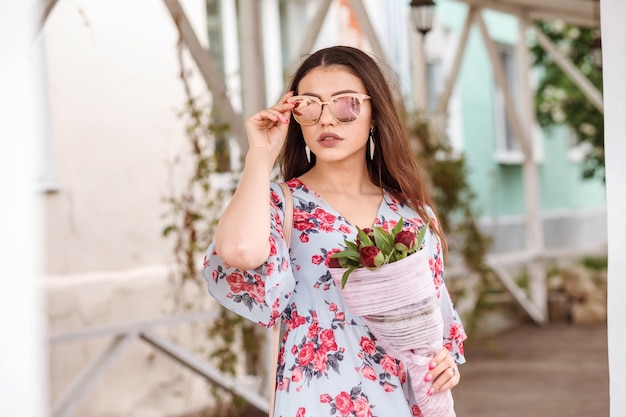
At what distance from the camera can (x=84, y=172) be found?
231 inches

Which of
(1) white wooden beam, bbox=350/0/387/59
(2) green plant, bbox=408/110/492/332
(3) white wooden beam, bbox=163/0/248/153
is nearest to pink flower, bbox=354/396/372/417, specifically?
(3) white wooden beam, bbox=163/0/248/153

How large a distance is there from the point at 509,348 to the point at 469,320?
83 centimetres

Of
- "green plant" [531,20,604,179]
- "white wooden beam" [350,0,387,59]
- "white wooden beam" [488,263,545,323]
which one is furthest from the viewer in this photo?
"green plant" [531,20,604,179]

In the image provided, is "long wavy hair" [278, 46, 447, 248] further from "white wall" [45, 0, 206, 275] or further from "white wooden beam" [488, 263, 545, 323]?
"white wooden beam" [488, 263, 545, 323]

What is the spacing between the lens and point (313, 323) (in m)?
2.21

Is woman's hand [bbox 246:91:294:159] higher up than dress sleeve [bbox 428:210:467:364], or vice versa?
woman's hand [bbox 246:91:294:159]

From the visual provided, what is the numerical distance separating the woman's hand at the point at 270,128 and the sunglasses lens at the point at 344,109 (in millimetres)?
102

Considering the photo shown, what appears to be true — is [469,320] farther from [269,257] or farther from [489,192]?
[269,257]

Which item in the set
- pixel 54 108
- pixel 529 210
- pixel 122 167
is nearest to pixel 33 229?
pixel 54 108

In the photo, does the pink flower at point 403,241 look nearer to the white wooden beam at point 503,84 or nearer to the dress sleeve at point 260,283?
the dress sleeve at point 260,283

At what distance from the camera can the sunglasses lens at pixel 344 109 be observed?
7.51ft

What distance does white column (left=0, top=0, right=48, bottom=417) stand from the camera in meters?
1.28

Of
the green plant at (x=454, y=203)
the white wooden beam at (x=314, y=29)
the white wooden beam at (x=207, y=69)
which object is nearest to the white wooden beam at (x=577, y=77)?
the green plant at (x=454, y=203)

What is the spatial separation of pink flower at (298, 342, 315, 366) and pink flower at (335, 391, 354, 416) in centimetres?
10
